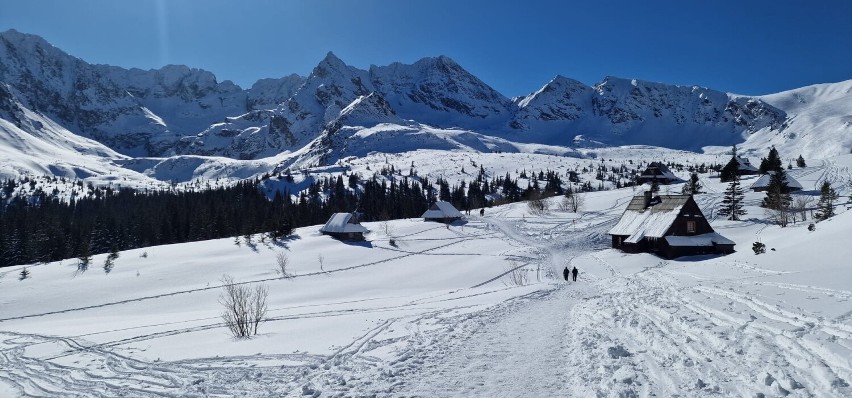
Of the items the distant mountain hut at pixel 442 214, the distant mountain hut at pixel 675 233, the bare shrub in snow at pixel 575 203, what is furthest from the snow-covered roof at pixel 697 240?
the distant mountain hut at pixel 442 214

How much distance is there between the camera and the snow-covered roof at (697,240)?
47.3m

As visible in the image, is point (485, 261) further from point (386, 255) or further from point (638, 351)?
point (638, 351)

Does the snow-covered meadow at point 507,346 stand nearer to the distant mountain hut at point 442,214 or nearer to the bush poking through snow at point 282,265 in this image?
the bush poking through snow at point 282,265

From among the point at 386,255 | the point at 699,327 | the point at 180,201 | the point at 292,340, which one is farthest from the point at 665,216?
the point at 180,201

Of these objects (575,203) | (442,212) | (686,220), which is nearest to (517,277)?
(686,220)

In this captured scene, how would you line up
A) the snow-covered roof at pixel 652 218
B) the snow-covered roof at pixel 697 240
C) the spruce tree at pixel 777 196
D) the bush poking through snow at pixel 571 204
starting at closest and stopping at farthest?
the snow-covered roof at pixel 697 240 → the snow-covered roof at pixel 652 218 → the spruce tree at pixel 777 196 → the bush poking through snow at pixel 571 204

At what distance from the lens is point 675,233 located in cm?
4875

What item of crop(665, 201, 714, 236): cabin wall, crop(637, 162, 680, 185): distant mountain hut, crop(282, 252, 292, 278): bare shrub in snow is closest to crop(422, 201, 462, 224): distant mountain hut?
crop(282, 252, 292, 278): bare shrub in snow

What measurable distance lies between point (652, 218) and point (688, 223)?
4.02m

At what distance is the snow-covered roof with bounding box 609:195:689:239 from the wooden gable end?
43cm

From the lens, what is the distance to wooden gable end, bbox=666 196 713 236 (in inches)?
1919

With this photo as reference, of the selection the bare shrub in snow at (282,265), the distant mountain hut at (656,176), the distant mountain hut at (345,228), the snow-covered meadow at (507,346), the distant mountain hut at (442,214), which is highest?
the distant mountain hut at (656,176)

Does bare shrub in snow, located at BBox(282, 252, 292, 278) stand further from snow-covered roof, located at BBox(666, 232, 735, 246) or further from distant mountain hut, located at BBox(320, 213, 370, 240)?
snow-covered roof, located at BBox(666, 232, 735, 246)

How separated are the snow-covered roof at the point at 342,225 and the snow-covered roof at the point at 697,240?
1576 inches
